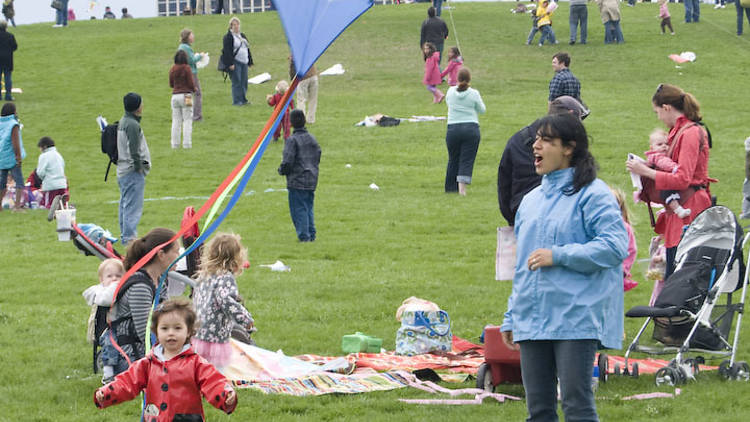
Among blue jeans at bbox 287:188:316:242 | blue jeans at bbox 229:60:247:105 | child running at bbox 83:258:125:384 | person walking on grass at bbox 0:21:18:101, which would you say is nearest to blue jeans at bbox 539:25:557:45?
blue jeans at bbox 229:60:247:105

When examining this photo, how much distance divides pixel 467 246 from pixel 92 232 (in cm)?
681

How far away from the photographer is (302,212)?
15.4 m

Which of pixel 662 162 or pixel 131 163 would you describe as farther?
pixel 131 163

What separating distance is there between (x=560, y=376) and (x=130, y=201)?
413 inches

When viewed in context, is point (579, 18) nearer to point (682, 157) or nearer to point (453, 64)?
point (453, 64)

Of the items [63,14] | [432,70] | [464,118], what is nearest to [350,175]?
[464,118]

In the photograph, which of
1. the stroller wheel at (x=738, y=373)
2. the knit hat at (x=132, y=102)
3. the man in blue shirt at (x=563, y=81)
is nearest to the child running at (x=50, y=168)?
the knit hat at (x=132, y=102)

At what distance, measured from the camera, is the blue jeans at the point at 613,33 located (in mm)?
37906

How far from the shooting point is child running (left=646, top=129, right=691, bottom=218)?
881 centimetres

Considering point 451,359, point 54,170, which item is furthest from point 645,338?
point 54,170

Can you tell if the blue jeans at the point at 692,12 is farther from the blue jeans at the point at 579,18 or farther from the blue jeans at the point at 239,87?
the blue jeans at the point at 239,87

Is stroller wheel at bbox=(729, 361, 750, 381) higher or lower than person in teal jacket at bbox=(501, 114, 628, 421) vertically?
lower

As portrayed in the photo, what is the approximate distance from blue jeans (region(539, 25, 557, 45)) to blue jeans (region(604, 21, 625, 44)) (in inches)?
75.4

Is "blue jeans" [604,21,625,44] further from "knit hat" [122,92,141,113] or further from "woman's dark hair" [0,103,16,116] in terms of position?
"knit hat" [122,92,141,113]
